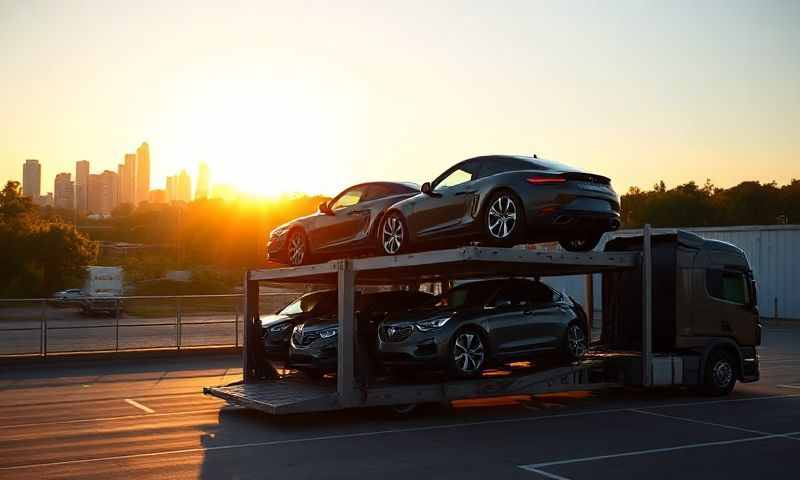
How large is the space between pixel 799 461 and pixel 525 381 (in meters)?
4.24

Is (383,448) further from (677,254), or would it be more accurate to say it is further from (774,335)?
(774,335)

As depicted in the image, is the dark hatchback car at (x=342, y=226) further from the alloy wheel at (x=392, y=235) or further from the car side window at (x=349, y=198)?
the alloy wheel at (x=392, y=235)

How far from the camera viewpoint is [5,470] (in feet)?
31.9

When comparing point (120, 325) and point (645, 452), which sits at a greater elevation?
point (120, 325)

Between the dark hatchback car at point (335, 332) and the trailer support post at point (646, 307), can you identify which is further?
the trailer support post at point (646, 307)

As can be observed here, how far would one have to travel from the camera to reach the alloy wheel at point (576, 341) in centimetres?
1420

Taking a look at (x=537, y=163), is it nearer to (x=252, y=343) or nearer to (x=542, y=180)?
(x=542, y=180)

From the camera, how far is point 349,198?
15625 mm

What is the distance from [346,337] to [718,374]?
22.4ft

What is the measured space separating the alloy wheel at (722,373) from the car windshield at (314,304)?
6563 millimetres

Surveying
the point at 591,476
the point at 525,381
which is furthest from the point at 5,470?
the point at 525,381

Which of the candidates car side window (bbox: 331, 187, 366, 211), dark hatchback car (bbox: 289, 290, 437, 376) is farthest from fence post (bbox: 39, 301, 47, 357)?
dark hatchback car (bbox: 289, 290, 437, 376)

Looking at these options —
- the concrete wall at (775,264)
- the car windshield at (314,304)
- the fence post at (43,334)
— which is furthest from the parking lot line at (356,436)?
the concrete wall at (775,264)

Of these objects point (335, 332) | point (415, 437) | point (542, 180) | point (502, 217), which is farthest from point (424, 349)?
point (542, 180)
